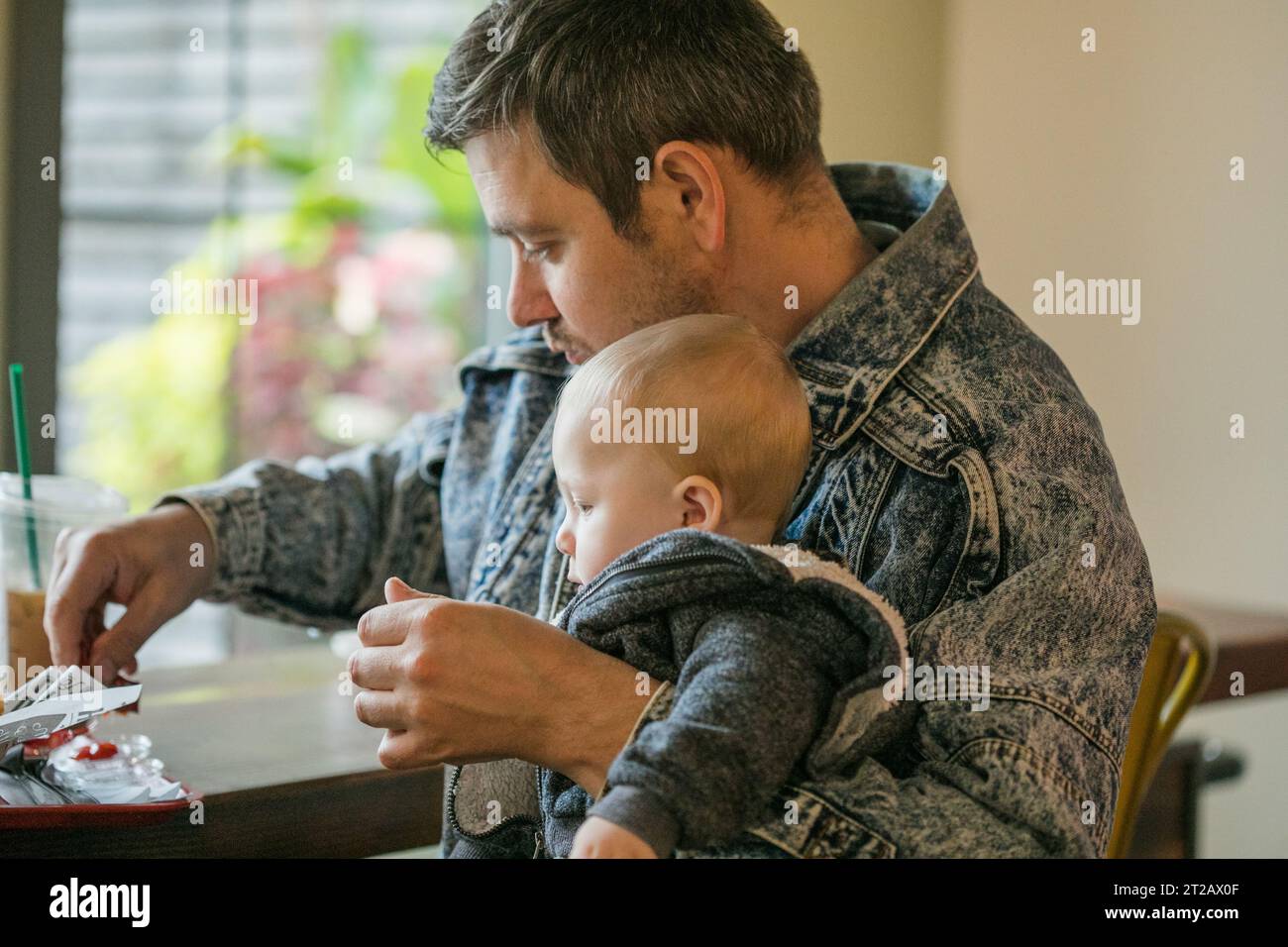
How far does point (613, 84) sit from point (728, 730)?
25.0 inches

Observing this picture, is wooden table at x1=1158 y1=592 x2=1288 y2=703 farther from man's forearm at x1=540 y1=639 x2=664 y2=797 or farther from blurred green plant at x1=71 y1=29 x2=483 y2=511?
blurred green plant at x1=71 y1=29 x2=483 y2=511

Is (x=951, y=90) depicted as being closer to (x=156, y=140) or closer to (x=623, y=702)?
(x=156, y=140)

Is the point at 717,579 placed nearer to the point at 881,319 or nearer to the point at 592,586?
the point at 592,586

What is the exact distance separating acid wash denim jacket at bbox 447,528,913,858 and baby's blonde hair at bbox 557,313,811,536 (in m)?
0.10

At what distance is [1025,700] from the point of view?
2.90ft

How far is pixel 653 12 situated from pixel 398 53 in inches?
86.1

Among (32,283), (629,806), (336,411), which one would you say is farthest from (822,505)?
(336,411)

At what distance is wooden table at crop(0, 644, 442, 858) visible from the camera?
1005 millimetres

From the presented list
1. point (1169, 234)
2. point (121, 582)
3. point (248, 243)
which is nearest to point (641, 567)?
point (121, 582)

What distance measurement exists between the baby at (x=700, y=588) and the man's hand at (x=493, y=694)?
0.03m

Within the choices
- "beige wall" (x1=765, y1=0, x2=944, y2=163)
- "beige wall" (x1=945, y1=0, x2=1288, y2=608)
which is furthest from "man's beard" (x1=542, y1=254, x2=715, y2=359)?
"beige wall" (x1=765, y1=0, x2=944, y2=163)

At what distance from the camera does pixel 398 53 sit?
10.4ft

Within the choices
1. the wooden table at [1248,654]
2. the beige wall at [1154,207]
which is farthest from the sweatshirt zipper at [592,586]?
the beige wall at [1154,207]

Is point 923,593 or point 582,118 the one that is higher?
point 582,118
